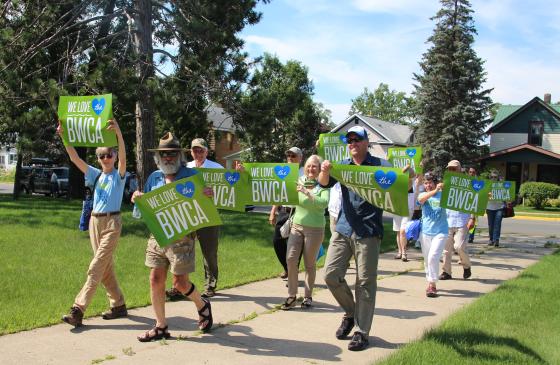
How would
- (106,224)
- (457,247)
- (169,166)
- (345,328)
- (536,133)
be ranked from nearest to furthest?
1. (169,166)
2. (345,328)
3. (106,224)
4. (457,247)
5. (536,133)

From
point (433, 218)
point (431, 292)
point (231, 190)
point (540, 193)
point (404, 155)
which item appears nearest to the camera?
point (231, 190)

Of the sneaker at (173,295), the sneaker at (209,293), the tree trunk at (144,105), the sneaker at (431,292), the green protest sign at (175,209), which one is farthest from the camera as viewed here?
the tree trunk at (144,105)

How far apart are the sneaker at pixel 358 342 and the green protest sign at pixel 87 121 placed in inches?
131

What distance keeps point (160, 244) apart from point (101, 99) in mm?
2235

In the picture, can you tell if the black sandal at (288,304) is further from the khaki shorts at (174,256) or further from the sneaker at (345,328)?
the khaki shorts at (174,256)

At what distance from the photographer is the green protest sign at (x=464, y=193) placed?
8.48 m

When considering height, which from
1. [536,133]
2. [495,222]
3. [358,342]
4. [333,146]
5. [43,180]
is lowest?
[358,342]

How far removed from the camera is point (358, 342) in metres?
5.06

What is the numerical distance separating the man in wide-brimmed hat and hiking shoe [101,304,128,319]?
732 millimetres

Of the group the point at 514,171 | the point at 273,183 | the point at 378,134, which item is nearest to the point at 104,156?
the point at 273,183

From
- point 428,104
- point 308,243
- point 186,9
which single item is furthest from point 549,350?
point 428,104

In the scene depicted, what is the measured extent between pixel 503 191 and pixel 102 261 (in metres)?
10.0

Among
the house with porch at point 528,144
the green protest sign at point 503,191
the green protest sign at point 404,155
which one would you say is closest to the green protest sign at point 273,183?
the green protest sign at point 404,155

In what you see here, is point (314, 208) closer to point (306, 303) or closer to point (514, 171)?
point (306, 303)
